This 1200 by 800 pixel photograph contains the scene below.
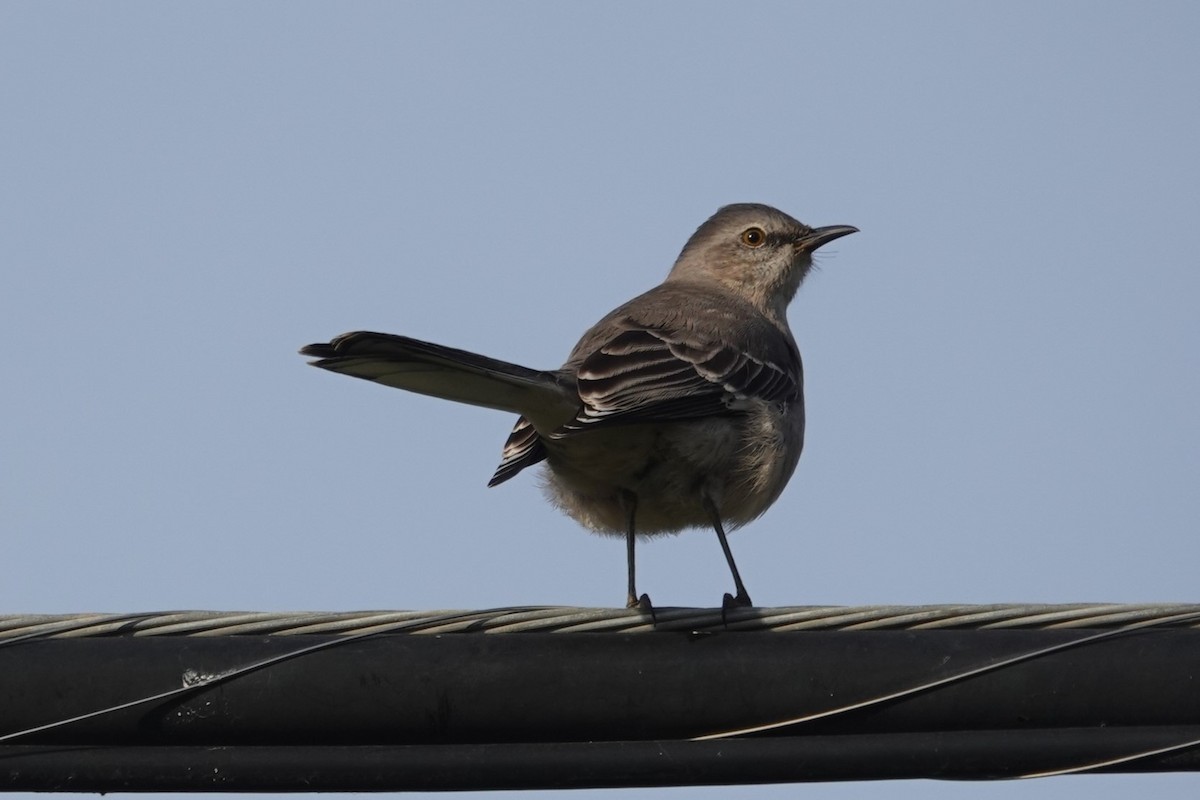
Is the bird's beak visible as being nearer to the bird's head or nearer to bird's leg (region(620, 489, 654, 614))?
the bird's head

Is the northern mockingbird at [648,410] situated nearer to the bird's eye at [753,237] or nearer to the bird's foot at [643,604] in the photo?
the bird's foot at [643,604]

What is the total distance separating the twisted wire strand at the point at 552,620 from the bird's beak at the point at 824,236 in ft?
18.0

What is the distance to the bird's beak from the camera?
30.9ft

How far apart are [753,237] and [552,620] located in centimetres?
579

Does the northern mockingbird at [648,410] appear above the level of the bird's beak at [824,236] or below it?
below

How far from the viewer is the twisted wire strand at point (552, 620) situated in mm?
3938

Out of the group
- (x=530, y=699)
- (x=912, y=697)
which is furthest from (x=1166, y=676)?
(x=530, y=699)

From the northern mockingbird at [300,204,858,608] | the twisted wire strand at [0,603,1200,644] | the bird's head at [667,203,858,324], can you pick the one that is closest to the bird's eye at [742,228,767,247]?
the bird's head at [667,203,858,324]

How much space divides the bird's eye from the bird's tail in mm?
3666

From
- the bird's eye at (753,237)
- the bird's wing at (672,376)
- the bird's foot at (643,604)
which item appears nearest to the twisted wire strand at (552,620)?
the bird's foot at (643,604)

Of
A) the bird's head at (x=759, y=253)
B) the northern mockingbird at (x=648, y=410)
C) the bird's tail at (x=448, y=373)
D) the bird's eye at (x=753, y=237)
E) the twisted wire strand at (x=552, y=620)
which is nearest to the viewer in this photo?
the twisted wire strand at (x=552, y=620)

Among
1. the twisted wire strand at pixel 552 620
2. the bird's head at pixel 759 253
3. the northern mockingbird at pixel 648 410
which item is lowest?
the twisted wire strand at pixel 552 620

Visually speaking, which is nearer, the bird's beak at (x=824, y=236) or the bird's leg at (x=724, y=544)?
the bird's leg at (x=724, y=544)

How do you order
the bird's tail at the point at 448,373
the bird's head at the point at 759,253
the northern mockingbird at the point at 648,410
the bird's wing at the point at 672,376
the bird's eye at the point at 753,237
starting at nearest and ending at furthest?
the bird's tail at the point at 448,373, the northern mockingbird at the point at 648,410, the bird's wing at the point at 672,376, the bird's head at the point at 759,253, the bird's eye at the point at 753,237
